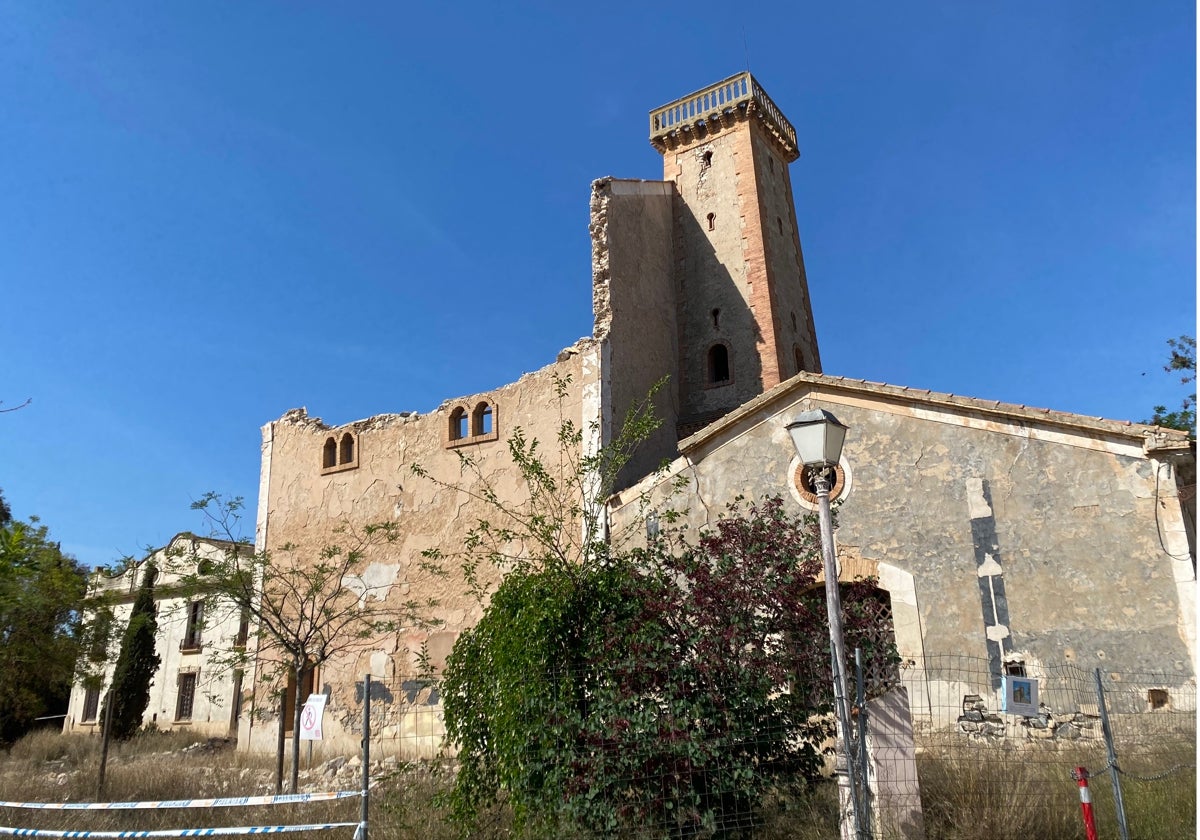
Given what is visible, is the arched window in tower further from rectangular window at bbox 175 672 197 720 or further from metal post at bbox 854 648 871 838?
rectangular window at bbox 175 672 197 720

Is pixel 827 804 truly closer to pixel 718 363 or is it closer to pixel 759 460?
pixel 759 460

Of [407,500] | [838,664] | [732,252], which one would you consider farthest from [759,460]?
[732,252]

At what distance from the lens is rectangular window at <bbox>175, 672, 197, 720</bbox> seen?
25688mm

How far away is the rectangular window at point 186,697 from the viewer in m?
25.7

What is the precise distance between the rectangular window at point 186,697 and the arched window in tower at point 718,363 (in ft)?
59.7

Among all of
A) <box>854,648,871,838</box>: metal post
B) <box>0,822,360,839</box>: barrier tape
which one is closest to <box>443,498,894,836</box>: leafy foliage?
<box>854,648,871,838</box>: metal post

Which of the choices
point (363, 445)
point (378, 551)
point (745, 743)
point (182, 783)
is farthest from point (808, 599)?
point (363, 445)

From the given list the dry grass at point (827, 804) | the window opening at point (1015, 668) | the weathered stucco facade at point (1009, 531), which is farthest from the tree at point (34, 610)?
the window opening at point (1015, 668)

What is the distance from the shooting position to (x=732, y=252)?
19.6 metres

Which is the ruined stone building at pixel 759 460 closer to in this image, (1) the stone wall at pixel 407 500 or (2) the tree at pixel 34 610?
(1) the stone wall at pixel 407 500

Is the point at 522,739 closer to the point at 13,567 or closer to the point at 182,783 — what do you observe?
the point at 182,783

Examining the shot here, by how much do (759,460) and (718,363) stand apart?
6.84 metres

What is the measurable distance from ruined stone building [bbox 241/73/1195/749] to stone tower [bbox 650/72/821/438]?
5 cm

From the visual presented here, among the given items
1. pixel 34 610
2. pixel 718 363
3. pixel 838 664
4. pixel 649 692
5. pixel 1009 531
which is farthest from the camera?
pixel 718 363
